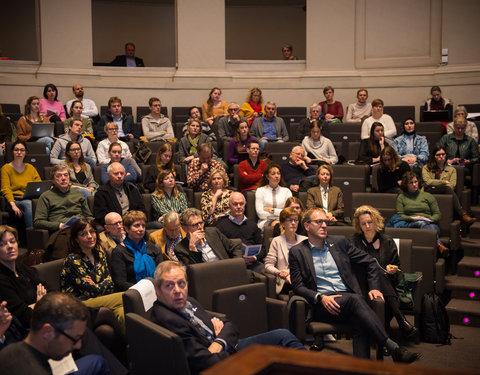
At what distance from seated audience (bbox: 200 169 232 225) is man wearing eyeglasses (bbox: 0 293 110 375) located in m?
3.27

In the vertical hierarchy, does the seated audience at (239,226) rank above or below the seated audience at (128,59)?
below

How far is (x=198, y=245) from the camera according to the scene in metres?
4.60

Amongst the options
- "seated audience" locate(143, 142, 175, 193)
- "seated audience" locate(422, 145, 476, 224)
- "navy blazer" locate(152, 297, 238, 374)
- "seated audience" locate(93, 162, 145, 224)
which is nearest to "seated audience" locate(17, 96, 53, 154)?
"seated audience" locate(143, 142, 175, 193)

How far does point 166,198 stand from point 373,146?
2.60 meters

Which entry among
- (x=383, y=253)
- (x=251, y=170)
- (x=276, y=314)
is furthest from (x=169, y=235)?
(x=251, y=170)

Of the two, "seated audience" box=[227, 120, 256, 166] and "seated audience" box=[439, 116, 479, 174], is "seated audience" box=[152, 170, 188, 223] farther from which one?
"seated audience" box=[439, 116, 479, 174]

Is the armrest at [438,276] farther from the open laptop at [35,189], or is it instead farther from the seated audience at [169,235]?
the open laptop at [35,189]

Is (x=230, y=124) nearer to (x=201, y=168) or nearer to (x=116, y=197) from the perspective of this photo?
(x=201, y=168)

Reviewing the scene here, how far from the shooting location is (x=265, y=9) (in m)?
12.3

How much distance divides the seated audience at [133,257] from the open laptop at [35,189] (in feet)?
5.44

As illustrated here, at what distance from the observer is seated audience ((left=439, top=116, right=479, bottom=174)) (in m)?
6.92

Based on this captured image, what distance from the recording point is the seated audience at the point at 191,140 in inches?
276

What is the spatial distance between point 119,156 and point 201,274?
265cm

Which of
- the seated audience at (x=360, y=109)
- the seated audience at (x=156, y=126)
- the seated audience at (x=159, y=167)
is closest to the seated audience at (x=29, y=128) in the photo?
the seated audience at (x=156, y=126)
